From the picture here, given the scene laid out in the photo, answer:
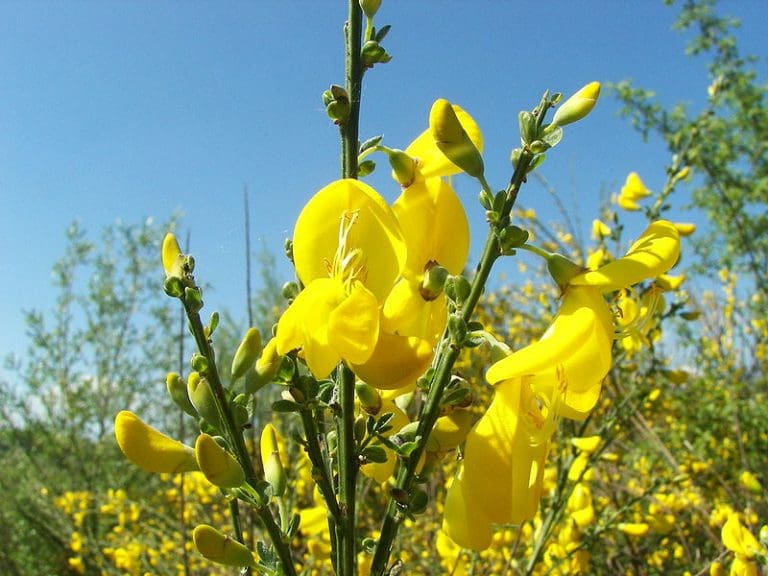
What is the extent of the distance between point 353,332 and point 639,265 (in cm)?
A: 36

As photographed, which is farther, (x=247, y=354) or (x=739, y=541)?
(x=739, y=541)

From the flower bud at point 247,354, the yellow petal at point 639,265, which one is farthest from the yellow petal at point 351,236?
the yellow petal at point 639,265

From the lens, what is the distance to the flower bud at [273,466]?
792 millimetres

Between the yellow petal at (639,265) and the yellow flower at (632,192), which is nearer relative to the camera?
the yellow petal at (639,265)

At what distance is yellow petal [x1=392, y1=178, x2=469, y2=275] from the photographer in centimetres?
80

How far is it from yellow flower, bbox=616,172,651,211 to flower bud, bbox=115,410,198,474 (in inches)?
74.0

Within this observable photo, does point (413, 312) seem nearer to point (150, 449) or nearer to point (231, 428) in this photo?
point (231, 428)

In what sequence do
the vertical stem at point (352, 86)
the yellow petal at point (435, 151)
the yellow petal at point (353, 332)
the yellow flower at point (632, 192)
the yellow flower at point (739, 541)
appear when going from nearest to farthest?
1. the yellow petal at point (353, 332)
2. the vertical stem at point (352, 86)
3. the yellow petal at point (435, 151)
4. the yellow flower at point (739, 541)
5. the yellow flower at point (632, 192)

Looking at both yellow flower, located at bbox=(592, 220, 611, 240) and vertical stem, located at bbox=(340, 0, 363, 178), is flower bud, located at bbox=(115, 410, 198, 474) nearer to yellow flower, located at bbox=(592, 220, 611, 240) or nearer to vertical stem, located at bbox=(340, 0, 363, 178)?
vertical stem, located at bbox=(340, 0, 363, 178)

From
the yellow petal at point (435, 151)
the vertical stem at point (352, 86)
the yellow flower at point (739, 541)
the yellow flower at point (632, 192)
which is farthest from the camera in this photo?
the yellow flower at point (632, 192)

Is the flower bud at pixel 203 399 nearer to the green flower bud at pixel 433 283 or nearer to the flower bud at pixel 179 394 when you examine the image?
the flower bud at pixel 179 394

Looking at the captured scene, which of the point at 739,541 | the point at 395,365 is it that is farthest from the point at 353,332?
the point at 739,541

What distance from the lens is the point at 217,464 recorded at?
66cm

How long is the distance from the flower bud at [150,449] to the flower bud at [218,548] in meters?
0.09
